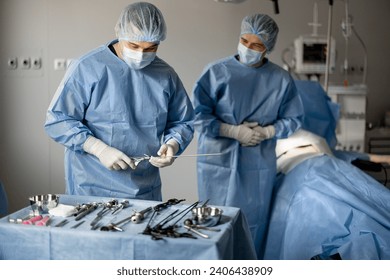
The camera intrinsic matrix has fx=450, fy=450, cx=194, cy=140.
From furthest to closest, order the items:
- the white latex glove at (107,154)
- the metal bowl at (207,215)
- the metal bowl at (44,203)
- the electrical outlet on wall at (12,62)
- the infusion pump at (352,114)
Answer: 1. the electrical outlet on wall at (12,62)
2. the infusion pump at (352,114)
3. the white latex glove at (107,154)
4. the metal bowl at (44,203)
5. the metal bowl at (207,215)

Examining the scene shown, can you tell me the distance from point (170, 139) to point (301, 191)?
0.75m

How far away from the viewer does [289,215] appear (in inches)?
85.0

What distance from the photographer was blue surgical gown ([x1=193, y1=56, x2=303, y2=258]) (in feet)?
7.45

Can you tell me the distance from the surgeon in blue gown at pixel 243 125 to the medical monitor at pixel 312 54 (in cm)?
83

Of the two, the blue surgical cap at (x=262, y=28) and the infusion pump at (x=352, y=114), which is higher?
the blue surgical cap at (x=262, y=28)

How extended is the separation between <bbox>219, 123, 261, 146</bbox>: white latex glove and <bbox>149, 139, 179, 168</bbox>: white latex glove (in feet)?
1.80

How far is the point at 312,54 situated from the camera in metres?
3.13

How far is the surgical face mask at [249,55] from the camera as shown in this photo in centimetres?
221

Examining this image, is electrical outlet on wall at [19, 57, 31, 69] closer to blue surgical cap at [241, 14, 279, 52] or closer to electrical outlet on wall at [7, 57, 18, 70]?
electrical outlet on wall at [7, 57, 18, 70]

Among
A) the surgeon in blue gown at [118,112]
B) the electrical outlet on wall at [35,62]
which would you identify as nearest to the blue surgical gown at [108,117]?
the surgeon in blue gown at [118,112]

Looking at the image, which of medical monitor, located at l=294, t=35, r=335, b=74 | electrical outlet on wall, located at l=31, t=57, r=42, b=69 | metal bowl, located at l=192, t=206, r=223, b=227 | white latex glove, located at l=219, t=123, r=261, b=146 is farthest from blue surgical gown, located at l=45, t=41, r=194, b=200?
electrical outlet on wall, located at l=31, t=57, r=42, b=69

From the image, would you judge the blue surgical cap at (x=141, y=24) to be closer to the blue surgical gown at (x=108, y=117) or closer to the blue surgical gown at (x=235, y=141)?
the blue surgical gown at (x=108, y=117)
